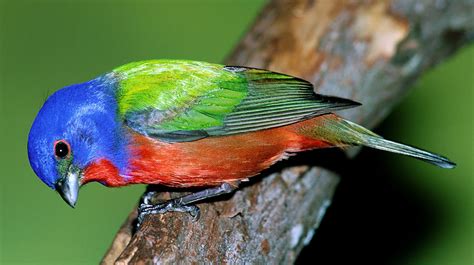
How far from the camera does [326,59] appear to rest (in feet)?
17.8

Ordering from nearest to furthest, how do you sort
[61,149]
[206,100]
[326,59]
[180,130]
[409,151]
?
[61,149] → [180,130] → [206,100] → [409,151] → [326,59]

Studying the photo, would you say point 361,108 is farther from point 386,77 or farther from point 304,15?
point 304,15

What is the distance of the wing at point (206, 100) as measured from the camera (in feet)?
13.8

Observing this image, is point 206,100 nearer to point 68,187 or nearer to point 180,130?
point 180,130

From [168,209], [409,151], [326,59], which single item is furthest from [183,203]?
[326,59]

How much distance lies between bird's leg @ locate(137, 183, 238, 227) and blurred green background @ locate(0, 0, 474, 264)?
244 centimetres

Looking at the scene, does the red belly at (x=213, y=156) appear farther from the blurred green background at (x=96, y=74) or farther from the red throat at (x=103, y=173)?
the blurred green background at (x=96, y=74)

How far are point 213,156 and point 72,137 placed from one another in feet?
2.70

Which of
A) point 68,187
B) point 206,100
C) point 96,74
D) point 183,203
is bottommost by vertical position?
point 68,187

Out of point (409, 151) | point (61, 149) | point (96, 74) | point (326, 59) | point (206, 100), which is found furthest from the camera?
point (96, 74)

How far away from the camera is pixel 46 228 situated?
23.5 feet

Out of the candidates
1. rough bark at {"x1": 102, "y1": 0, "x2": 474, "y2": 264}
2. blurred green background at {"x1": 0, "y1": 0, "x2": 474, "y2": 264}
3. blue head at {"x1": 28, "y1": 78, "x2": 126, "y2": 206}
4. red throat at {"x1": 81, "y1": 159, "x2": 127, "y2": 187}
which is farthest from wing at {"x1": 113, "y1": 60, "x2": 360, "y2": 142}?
blurred green background at {"x1": 0, "y1": 0, "x2": 474, "y2": 264}

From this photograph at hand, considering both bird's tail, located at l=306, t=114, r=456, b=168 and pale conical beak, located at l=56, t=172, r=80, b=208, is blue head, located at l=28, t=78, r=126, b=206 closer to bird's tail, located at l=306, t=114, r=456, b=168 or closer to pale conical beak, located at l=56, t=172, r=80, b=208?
pale conical beak, located at l=56, t=172, r=80, b=208

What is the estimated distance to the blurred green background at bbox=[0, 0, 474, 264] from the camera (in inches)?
281
